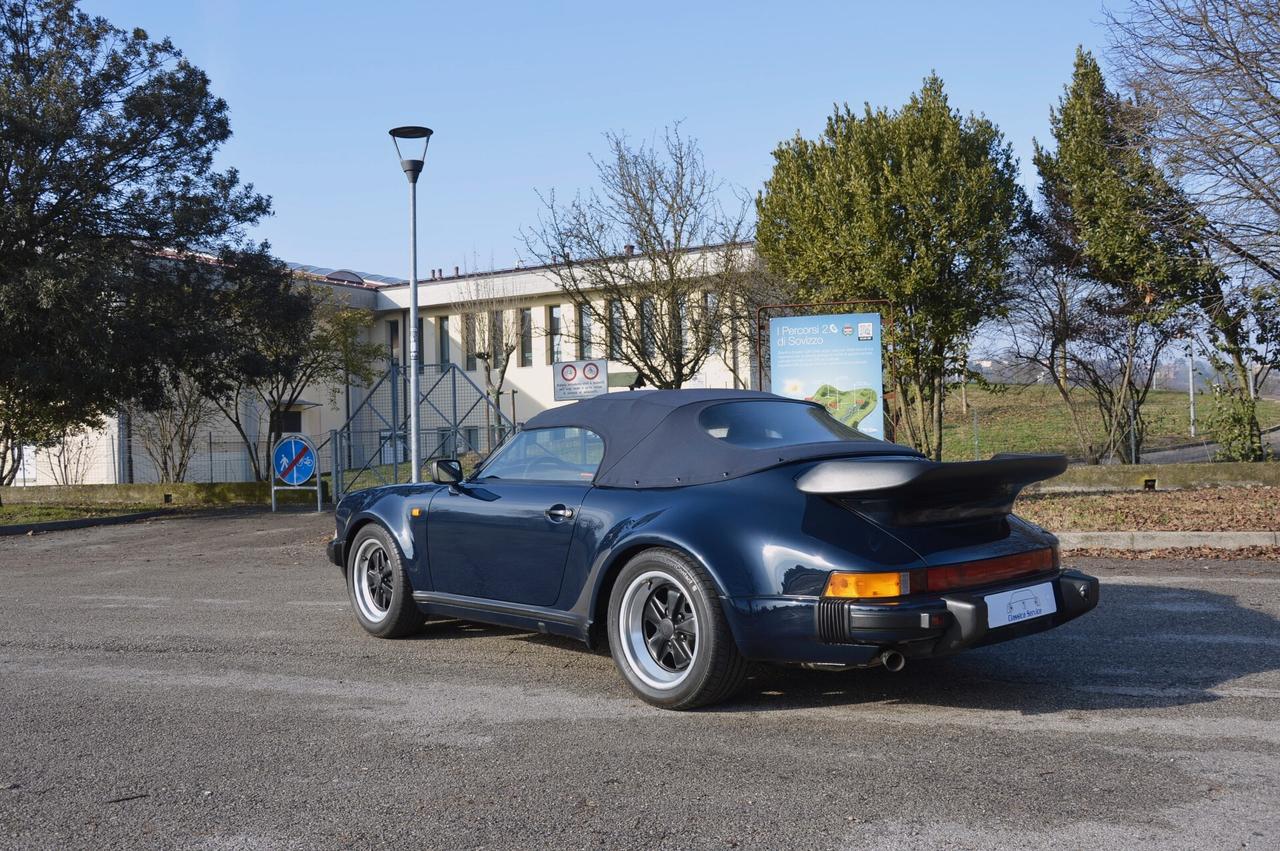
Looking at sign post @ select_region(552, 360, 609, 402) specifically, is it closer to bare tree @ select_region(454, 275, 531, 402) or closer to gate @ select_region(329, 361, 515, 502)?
gate @ select_region(329, 361, 515, 502)

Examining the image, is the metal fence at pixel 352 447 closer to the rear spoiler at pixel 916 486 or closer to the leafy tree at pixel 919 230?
the leafy tree at pixel 919 230

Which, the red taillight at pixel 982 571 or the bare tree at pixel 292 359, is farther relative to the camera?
the bare tree at pixel 292 359

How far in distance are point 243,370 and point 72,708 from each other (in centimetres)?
1931

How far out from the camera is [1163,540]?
35.4ft

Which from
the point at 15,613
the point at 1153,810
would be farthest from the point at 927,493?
the point at 15,613

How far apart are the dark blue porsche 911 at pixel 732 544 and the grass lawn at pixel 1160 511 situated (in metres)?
7.11

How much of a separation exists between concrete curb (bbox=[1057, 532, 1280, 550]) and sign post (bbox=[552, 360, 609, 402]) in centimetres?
880

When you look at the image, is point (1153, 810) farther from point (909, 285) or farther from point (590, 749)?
point (909, 285)

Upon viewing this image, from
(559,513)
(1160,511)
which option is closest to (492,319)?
(1160,511)

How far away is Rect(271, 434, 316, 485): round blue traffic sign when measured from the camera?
19.3 m

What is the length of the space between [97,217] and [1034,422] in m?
28.6

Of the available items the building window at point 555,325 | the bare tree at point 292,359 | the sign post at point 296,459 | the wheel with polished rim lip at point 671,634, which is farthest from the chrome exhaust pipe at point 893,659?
the building window at point 555,325

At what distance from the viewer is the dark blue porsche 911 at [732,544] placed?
4.48m

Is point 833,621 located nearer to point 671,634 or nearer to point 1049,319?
point 671,634
